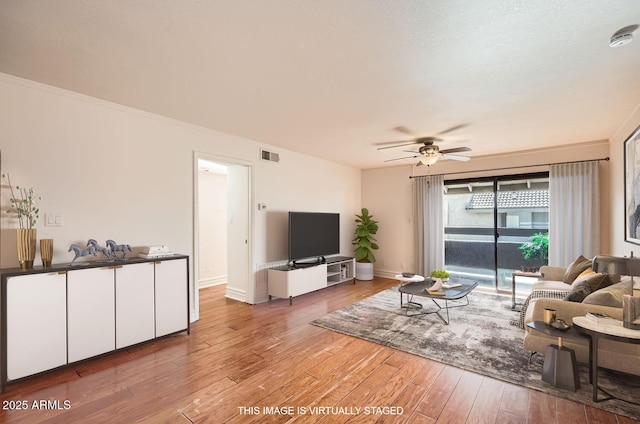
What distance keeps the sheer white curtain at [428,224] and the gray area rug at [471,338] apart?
50.1 inches

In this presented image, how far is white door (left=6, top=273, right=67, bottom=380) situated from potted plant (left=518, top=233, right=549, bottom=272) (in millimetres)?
6600

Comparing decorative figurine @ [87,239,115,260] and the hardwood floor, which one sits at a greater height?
decorative figurine @ [87,239,115,260]

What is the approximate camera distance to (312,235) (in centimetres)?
545

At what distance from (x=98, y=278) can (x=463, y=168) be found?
20.0 ft

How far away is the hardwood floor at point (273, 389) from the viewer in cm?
201

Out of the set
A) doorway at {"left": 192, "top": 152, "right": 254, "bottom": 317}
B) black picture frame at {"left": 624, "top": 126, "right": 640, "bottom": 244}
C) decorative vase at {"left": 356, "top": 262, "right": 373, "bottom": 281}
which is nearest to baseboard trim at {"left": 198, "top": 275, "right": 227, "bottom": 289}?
doorway at {"left": 192, "top": 152, "right": 254, "bottom": 317}

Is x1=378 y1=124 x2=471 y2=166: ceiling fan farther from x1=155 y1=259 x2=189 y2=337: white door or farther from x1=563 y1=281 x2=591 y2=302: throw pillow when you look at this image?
x1=155 y1=259 x2=189 y2=337: white door

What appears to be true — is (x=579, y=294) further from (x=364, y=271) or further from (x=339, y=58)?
(x=364, y=271)

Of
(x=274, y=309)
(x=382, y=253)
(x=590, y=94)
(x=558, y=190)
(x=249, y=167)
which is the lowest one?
(x=274, y=309)

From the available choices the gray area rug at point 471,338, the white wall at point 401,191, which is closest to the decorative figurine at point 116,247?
the gray area rug at point 471,338

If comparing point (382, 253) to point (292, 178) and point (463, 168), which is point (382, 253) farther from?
point (292, 178)

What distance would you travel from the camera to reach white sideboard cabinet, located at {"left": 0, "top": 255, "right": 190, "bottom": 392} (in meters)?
2.33

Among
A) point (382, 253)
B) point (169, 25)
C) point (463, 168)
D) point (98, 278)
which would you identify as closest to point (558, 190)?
point (463, 168)

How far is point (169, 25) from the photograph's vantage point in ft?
6.12
